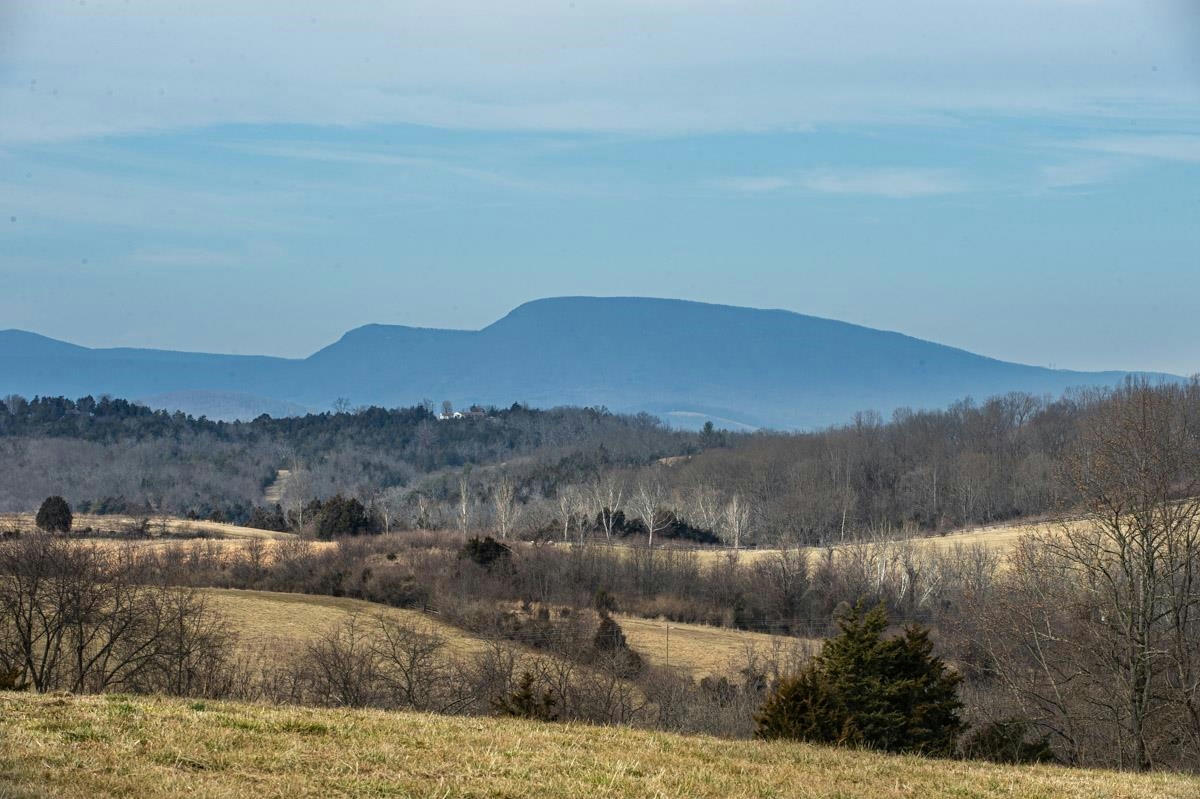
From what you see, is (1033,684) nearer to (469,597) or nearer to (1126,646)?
(1126,646)

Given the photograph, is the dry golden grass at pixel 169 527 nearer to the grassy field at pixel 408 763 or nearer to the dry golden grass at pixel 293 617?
the dry golden grass at pixel 293 617

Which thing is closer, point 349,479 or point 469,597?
point 469,597

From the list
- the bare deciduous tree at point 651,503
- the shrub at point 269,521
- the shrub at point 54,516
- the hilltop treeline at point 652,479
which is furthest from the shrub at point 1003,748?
the shrub at point 269,521

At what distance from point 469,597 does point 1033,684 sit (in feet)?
145

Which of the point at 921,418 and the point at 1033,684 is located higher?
the point at 921,418

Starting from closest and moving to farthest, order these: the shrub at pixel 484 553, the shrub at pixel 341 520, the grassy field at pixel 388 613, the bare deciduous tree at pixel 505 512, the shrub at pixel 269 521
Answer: the grassy field at pixel 388 613 < the shrub at pixel 484 553 < the shrub at pixel 341 520 < the bare deciduous tree at pixel 505 512 < the shrub at pixel 269 521

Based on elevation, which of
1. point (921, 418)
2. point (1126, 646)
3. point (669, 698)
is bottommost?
point (669, 698)

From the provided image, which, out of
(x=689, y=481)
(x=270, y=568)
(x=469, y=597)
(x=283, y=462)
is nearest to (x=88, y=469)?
(x=283, y=462)

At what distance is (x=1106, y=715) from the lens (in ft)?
102

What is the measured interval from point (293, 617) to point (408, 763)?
51958 mm

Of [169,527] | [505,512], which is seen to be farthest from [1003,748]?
[505,512]

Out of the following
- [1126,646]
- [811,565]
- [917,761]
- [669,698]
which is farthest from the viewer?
[811,565]

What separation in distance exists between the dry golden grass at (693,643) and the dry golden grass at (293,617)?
9.46m

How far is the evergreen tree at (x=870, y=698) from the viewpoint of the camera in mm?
19016
